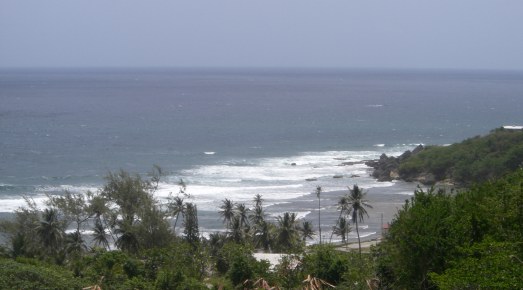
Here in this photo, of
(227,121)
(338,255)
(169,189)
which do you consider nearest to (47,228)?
(338,255)

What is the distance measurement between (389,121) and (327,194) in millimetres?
77588

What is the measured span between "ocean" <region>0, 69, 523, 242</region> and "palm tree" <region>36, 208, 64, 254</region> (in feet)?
60.3

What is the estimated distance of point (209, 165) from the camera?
90188 millimetres

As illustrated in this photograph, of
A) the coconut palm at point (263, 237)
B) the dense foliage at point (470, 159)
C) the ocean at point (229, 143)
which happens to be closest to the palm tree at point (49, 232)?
the coconut palm at point (263, 237)

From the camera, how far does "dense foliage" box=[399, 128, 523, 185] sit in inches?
3014

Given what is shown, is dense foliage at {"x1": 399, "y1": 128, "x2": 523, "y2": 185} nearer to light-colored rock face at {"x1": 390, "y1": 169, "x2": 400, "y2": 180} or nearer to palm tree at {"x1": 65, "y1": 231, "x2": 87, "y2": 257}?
light-colored rock face at {"x1": 390, "y1": 169, "x2": 400, "y2": 180}

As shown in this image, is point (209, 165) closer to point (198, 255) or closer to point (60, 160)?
point (60, 160)

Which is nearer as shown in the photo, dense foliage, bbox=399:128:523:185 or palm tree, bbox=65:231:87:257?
palm tree, bbox=65:231:87:257

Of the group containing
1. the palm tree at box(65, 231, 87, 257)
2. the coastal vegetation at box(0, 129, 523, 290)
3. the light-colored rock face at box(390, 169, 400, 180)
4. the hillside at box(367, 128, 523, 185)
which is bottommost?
the light-colored rock face at box(390, 169, 400, 180)

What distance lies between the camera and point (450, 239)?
80.6 feet

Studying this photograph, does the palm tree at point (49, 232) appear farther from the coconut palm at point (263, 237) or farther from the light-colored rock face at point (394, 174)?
the light-colored rock face at point (394, 174)

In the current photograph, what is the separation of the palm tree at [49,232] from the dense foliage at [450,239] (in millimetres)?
22255

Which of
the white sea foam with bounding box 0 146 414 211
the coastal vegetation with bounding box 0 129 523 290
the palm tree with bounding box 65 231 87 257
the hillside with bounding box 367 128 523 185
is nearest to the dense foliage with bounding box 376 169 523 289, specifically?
the coastal vegetation with bounding box 0 129 523 290

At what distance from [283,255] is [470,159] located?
172 feet
